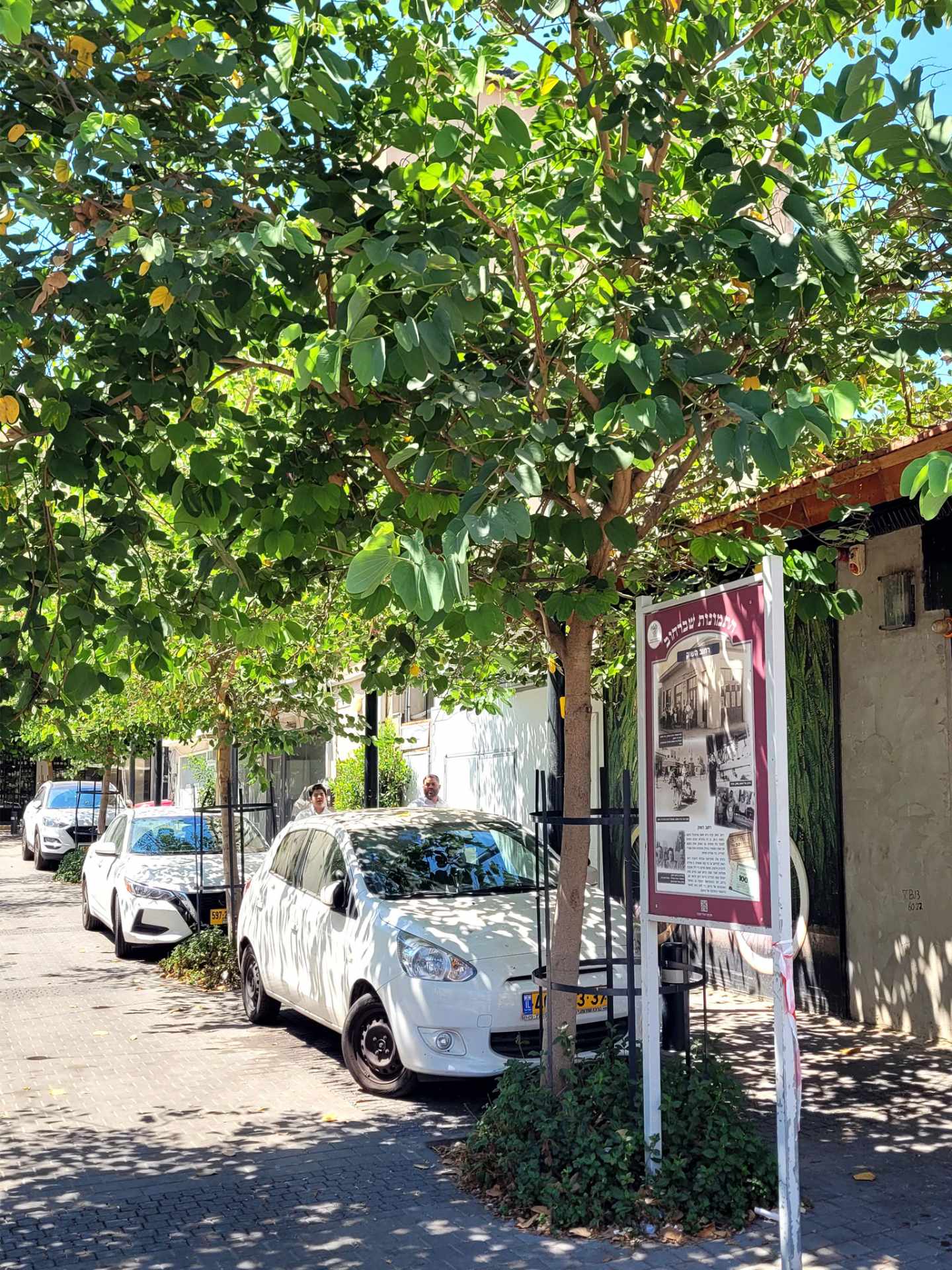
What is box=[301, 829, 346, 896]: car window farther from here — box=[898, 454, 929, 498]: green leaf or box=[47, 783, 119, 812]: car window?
box=[47, 783, 119, 812]: car window

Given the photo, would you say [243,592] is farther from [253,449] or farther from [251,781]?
[251,781]

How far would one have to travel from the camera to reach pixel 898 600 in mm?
9273

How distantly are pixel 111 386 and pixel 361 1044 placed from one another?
4.37 meters

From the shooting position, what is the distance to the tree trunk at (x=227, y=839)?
1269cm

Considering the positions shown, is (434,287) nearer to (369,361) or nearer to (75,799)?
(369,361)

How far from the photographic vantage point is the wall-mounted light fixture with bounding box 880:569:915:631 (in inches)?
361

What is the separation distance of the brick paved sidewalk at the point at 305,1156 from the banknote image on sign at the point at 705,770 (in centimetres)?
155

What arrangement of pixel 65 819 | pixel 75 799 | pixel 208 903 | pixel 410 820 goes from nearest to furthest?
1. pixel 410 820
2. pixel 208 903
3. pixel 65 819
4. pixel 75 799

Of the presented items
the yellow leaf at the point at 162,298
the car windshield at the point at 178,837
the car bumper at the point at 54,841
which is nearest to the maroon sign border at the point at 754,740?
the yellow leaf at the point at 162,298

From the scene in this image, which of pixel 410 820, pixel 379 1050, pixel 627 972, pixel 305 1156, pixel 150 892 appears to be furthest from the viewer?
pixel 150 892

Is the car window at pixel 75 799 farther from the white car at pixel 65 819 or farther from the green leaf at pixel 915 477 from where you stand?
the green leaf at pixel 915 477

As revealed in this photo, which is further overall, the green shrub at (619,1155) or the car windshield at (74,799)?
the car windshield at (74,799)

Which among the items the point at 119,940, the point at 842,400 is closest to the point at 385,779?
the point at 119,940

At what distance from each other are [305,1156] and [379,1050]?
125 centimetres
